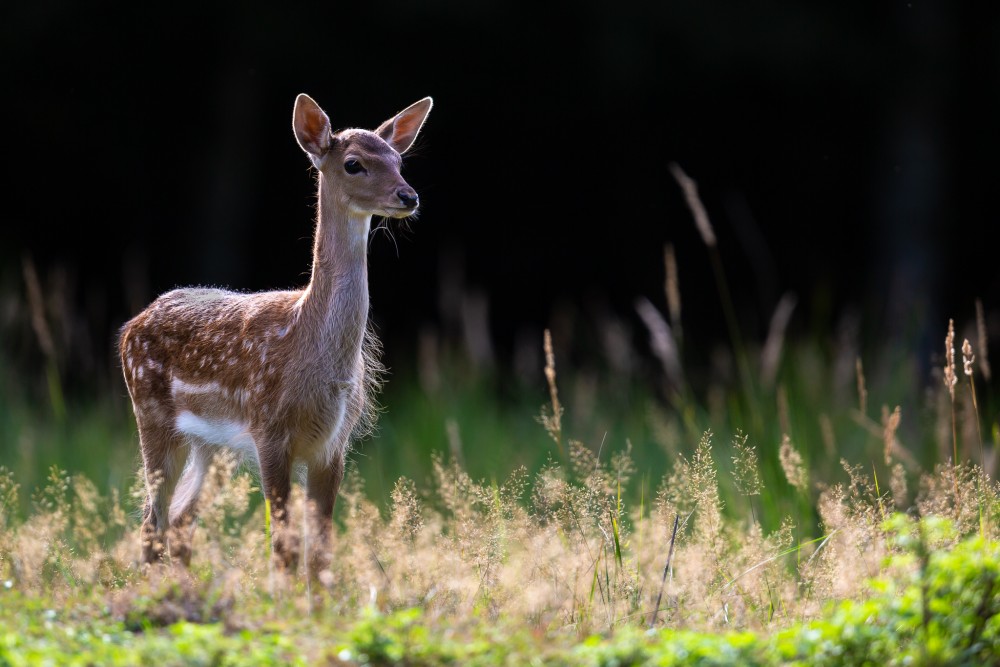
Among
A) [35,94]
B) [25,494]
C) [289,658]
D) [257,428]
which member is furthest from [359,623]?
[35,94]

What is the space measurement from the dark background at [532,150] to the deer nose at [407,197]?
212 inches

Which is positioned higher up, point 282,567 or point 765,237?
point 765,237

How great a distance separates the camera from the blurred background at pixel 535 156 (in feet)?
36.6

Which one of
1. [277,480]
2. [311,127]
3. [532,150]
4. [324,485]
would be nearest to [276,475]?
[277,480]

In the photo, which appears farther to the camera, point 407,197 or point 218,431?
point 218,431

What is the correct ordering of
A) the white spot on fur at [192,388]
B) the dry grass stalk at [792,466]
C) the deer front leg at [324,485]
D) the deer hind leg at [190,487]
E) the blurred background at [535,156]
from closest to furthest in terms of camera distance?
the dry grass stalk at [792,466]
the deer front leg at [324,485]
the white spot on fur at [192,388]
the deer hind leg at [190,487]
the blurred background at [535,156]

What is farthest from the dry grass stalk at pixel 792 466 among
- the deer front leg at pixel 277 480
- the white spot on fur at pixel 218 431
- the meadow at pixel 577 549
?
the white spot on fur at pixel 218 431

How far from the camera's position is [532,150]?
44.6ft

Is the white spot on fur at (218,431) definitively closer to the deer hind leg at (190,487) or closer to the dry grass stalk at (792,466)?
the deer hind leg at (190,487)

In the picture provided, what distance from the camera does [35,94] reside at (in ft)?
40.6

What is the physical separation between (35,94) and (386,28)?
3.10 meters

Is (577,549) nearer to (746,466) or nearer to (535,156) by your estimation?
(746,466)

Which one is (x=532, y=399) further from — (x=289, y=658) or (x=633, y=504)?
(x=289, y=658)

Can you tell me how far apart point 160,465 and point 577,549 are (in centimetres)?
164
